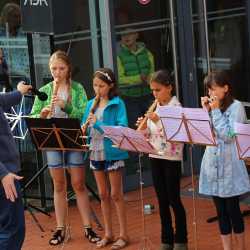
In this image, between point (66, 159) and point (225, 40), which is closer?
point (66, 159)

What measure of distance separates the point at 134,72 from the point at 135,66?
76 millimetres

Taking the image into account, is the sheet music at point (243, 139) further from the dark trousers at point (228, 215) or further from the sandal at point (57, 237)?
the sandal at point (57, 237)

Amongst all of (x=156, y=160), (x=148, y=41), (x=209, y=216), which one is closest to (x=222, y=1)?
(x=148, y=41)

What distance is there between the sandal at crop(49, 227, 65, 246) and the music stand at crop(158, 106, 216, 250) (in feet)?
6.76

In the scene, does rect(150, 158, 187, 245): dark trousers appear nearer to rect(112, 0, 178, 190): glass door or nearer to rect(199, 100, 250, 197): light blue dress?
rect(199, 100, 250, 197): light blue dress

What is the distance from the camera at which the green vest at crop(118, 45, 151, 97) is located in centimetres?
1000

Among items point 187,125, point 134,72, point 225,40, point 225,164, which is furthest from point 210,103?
point 225,40

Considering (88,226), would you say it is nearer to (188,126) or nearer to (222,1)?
(188,126)

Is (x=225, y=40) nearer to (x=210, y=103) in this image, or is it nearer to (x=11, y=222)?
(x=210, y=103)

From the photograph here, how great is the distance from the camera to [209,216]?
890 cm

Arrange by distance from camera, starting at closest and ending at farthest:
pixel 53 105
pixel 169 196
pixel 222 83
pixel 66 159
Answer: pixel 222 83 < pixel 169 196 < pixel 53 105 < pixel 66 159

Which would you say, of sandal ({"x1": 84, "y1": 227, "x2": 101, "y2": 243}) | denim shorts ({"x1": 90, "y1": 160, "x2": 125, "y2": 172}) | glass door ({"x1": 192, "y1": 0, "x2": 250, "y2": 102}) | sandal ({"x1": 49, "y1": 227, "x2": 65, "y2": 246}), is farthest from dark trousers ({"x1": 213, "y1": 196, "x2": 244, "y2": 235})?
glass door ({"x1": 192, "y1": 0, "x2": 250, "y2": 102})

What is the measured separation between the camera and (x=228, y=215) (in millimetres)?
6996

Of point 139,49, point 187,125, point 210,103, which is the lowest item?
point 187,125
